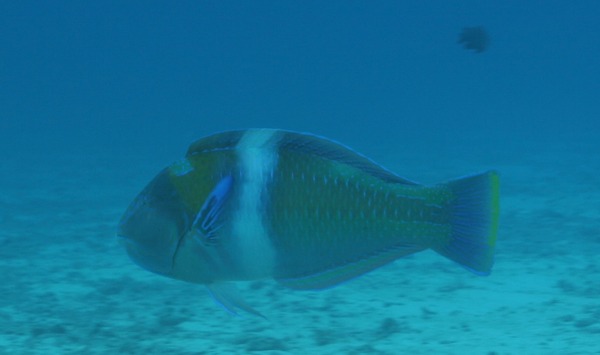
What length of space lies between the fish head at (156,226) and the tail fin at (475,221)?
2.68 feet

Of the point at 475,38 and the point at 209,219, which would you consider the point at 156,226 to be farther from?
the point at 475,38

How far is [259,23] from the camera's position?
155m

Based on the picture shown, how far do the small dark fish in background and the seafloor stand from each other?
4.05 metres

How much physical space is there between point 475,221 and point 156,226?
983 mm

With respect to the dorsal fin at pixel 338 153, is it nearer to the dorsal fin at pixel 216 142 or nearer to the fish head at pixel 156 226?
the dorsal fin at pixel 216 142

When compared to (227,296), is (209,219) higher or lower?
higher

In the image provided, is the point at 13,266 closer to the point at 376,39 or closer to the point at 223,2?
the point at 223,2

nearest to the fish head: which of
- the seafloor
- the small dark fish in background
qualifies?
the seafloor

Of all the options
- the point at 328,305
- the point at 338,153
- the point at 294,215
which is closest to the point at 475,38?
the point at 328,305

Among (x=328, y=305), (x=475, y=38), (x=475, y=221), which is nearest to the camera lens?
(x=475, y=221)

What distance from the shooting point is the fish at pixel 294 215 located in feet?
5.91

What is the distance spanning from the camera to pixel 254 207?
1844mm

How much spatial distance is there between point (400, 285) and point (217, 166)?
474cm

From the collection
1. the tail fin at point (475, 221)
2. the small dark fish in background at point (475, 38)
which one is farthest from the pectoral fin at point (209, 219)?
the small dark fish in background at point (475, 38)
